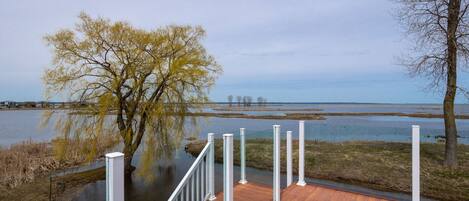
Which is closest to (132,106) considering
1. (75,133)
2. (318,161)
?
(75,133)

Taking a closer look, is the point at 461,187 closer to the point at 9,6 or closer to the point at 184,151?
the point at 184,151

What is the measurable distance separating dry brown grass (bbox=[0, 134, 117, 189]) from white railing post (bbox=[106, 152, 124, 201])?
9.40 m

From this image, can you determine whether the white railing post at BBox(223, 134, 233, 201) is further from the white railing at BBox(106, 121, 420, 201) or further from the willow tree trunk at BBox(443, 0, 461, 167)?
the willow tree trunk at BBox(443, 0, 461, 167)

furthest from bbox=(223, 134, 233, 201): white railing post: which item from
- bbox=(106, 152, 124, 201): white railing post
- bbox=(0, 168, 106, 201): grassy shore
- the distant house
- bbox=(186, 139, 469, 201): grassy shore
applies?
the distant house

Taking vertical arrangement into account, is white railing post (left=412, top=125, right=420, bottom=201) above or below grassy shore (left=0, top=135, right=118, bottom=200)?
above

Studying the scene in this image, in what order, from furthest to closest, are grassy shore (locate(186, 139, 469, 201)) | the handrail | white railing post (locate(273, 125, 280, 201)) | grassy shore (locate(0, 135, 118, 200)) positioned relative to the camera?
1. grassy shore (locate(0, 135, 118, 200))
2. grassy shore (locate(186, 139, 469, 201))
3. white railing post (locate(273, 125, 280, 201))
4. the handrail

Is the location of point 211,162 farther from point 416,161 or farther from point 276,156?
point 416,161

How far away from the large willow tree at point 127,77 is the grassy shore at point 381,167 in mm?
4888

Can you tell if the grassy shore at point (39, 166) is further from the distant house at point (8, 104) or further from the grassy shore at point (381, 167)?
the distant house at point (8, 104)

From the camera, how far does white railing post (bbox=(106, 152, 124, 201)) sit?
5.63 feet

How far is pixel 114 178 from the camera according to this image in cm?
172

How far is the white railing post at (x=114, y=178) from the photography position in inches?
67.6

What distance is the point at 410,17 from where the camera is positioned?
886 centimetres

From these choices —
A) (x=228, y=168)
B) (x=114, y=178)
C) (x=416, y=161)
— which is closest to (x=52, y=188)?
(x=228, y=168)
